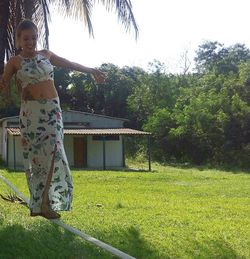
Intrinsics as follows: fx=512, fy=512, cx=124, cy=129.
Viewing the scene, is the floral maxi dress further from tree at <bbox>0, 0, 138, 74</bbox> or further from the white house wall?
the white house wall

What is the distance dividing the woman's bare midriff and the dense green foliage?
2092 centimetres

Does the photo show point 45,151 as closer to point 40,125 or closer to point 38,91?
point 40,125

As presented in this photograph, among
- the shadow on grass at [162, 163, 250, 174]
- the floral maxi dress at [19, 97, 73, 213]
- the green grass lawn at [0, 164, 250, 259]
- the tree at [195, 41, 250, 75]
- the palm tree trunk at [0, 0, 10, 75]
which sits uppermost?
the tree at [195, 41, 250, 75]

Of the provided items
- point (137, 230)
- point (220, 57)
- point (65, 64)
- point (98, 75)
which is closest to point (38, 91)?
point (65, 64)

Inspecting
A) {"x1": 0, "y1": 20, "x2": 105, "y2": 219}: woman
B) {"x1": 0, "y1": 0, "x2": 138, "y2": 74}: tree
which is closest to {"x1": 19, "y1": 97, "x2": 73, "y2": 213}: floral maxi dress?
{"x1": 0, "y1": 20, "x2": 105, "y2": 219}: woman

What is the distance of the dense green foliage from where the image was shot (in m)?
27.9

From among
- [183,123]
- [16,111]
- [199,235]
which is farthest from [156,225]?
[16,111]

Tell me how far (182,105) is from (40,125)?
30670mm

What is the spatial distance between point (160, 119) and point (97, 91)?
8.68 meters

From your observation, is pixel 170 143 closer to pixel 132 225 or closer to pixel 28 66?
pixel 132 225

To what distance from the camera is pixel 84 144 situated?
27.8m

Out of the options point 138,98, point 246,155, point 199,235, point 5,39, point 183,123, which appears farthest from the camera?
point 138,98

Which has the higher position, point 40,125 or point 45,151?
point 40,125

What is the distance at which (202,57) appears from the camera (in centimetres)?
4981
